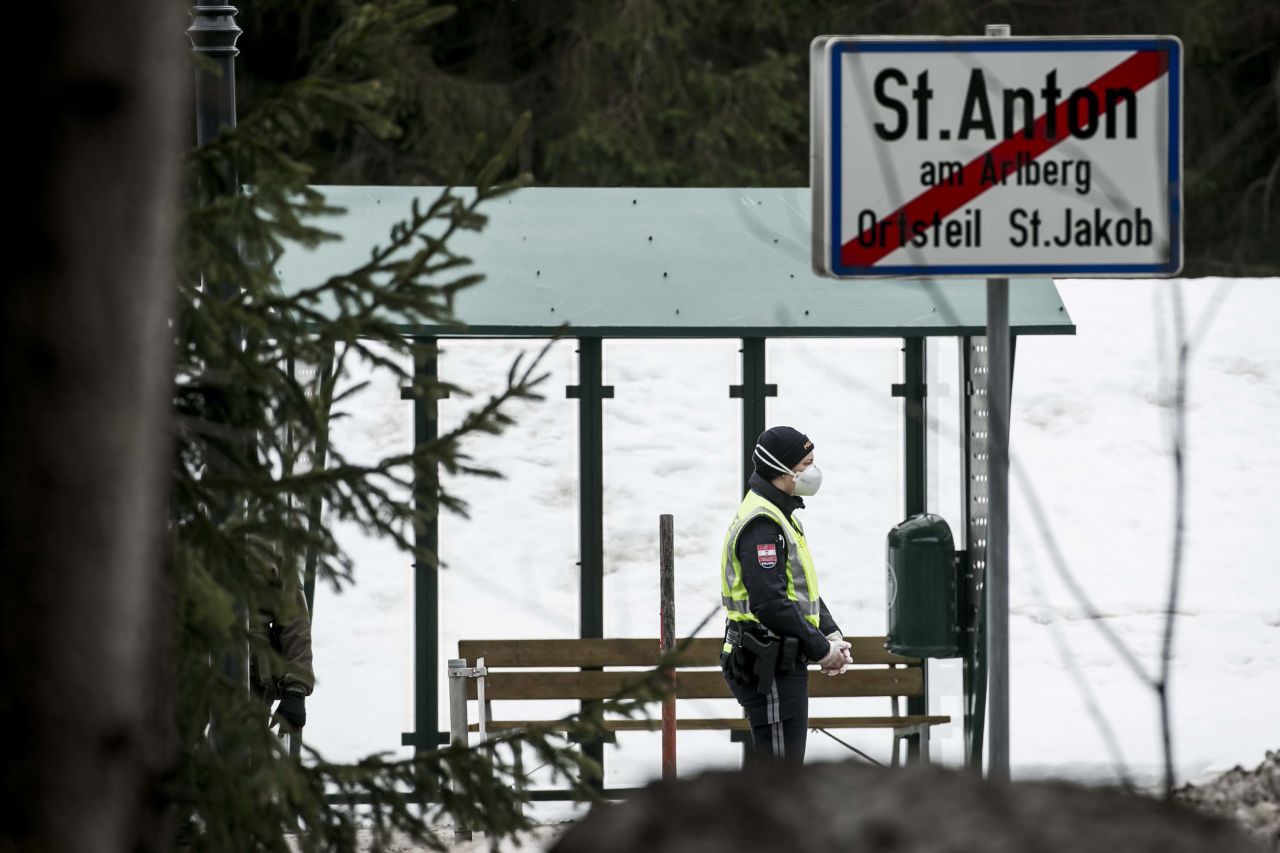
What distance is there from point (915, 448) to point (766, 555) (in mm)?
1776

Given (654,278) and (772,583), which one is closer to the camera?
(772,583)

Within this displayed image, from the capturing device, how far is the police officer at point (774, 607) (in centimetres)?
712

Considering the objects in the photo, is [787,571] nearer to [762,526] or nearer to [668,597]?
[762,526]

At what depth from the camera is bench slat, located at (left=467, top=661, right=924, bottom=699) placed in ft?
27.3

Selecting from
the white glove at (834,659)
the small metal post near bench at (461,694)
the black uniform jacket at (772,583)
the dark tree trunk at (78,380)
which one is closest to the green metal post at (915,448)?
the white glove at (834,659)

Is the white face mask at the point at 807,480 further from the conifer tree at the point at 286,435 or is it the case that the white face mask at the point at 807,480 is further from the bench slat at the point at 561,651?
the conifer tree at the point at 286,435

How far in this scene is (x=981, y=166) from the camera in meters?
3.91

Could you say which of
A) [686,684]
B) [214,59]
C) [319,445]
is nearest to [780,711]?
[686,684]

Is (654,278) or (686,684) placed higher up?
(654,278)

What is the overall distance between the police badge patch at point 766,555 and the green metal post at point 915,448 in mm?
1698

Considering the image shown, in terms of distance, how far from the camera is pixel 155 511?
2070 mm

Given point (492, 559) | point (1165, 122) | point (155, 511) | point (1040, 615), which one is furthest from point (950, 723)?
point (155, 511)

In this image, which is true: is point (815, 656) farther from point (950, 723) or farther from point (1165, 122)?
point (1165, 122)

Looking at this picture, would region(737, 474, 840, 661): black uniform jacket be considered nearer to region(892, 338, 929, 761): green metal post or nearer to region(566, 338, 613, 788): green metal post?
region(566, 338, 613, 788): green metal post
